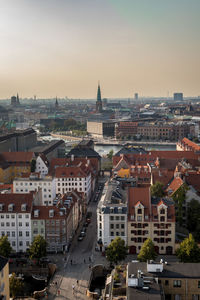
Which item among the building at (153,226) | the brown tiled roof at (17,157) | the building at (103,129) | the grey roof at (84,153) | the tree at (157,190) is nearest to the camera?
the building at (153,226)

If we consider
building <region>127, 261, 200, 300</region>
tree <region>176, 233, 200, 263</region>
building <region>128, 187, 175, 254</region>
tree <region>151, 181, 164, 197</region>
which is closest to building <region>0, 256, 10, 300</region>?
building <region>127, 261, 200, 300</region>

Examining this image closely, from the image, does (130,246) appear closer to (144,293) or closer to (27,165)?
(144,293)

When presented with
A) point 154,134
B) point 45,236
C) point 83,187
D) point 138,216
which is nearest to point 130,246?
point 138,216

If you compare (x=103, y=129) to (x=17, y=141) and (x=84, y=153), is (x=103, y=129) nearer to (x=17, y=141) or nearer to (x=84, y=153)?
(x=17, y=141)

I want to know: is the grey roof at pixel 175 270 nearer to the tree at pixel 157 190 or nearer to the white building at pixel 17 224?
the white building at pixel 17 224

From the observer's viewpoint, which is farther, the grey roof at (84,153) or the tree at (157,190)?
the grey roof at (84,153)

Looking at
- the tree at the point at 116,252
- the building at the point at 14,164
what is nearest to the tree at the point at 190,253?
the tree at the point at 116,252

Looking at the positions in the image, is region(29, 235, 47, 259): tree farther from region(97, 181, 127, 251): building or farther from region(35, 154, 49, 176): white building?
region(35, 154, 49, 176): white building

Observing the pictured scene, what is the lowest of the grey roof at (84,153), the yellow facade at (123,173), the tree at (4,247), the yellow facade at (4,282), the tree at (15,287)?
the tree at (15,287)
